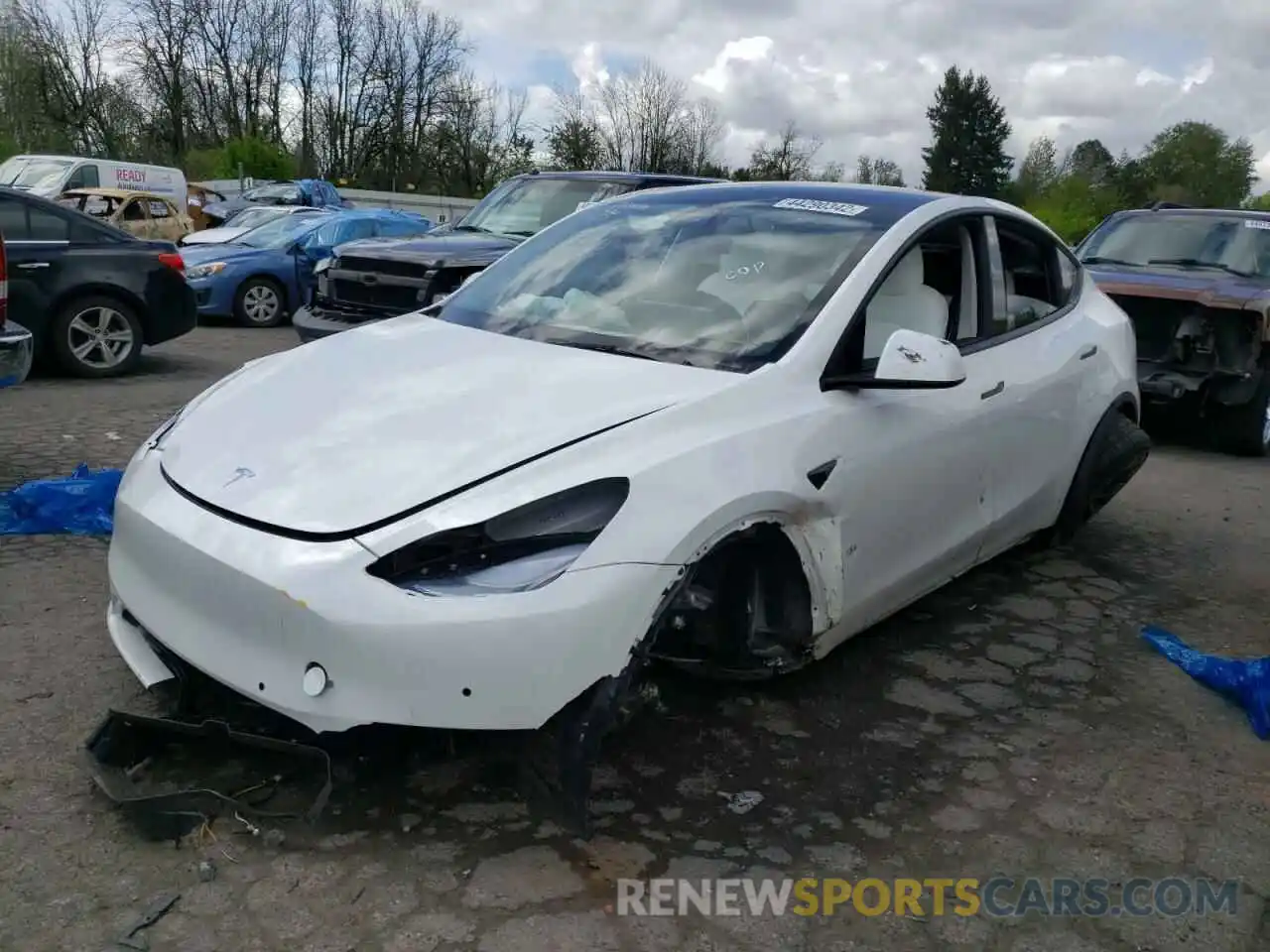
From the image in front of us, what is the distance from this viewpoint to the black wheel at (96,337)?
333 inches

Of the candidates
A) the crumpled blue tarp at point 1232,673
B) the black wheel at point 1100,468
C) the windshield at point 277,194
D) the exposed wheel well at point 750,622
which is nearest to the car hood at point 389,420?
the exposed wheel well at point 750,622

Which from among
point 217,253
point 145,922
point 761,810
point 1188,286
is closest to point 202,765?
point 145,922

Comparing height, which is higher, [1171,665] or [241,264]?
[241,264]

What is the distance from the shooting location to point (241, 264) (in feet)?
41.8

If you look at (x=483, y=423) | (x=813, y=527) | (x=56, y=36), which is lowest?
(x=813, y=527)

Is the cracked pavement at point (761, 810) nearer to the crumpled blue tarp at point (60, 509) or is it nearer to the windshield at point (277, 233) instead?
the crumpled blue tarp at point (60, 509)

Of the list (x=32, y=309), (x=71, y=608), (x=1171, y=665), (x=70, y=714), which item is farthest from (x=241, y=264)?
(x=1171, y=665)

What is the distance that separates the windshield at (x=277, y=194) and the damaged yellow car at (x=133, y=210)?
685 centimetres

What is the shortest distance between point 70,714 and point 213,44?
55.5 meters

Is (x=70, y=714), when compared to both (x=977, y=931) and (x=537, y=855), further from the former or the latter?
(x=977, y=931)

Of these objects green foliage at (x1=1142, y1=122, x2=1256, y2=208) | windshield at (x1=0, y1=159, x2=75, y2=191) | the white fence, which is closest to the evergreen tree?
green foliage at (x1=1142, y1=122, x2=1256, y2=208)

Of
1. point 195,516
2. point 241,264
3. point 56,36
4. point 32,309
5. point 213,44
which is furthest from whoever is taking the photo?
point 213,44

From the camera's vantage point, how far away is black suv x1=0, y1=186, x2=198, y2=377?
8.20 m

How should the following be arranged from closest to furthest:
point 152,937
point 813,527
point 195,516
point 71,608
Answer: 1. point 152,937
2. point 195,516
3. point 813,527
4. point 71,608
